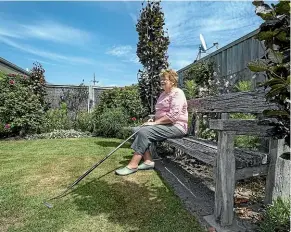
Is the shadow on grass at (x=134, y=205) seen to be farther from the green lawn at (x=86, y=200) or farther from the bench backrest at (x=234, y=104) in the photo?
the bench backrest at (x=234, y=104)

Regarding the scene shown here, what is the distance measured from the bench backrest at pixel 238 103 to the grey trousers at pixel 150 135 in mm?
529

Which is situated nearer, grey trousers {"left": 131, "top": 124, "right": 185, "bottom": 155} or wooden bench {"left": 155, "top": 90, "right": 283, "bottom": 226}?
wooden bench {"left": 155, "top": 90, "right": 283, "bottom": 226}

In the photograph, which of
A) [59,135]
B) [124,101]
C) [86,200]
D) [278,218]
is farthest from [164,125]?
[59,135]

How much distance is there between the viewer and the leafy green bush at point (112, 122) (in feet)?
24.7

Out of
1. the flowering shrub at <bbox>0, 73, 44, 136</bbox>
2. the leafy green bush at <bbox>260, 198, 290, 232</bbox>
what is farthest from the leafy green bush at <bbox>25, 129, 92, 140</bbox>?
the leafy green bush at <bbox>260, 198, 290, 232</bbox>

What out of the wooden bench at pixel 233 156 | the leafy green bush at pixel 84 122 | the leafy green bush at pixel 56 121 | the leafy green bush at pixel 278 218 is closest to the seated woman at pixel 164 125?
the wooden bench at pixel 233 156

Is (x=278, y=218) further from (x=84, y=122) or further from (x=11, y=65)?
(x=11, y=65)

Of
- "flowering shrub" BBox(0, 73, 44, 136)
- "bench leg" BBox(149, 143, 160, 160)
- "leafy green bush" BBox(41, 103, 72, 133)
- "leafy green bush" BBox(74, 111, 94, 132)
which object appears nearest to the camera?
"bench leg" BBox(149, 143, 160, 160)

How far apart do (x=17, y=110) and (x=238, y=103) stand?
6.62 meters

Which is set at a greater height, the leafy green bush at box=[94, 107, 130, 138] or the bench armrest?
the bench armrest

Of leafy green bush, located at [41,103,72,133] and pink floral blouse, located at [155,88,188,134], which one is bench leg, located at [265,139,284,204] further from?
leafy green bush, located at [41,103,72,133]

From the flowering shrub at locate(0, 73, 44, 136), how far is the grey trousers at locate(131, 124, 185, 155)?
502 cm

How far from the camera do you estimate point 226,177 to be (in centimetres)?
228

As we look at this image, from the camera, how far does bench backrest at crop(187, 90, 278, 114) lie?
2.45 meters
